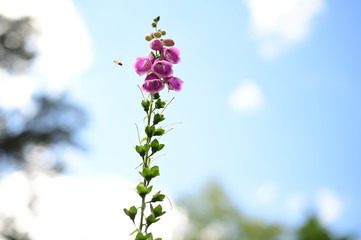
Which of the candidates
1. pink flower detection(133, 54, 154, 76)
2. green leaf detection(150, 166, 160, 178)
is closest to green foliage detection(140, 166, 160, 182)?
green leaf detection(150, 166, 160, 178)

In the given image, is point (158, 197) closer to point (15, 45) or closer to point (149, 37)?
point (149, 37)

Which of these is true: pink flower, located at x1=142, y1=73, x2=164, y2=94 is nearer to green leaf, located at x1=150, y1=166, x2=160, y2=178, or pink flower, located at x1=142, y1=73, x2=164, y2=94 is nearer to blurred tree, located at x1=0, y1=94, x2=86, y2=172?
green leaf, located at x1=150, y1=166, x2=160, y2=178

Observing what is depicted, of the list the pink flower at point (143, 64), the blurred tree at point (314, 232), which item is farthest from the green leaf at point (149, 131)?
the blurred tree at point (314, 232)

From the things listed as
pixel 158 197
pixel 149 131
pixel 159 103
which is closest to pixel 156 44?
pixel 159 103

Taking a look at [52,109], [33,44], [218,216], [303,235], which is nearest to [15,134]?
[52,109]

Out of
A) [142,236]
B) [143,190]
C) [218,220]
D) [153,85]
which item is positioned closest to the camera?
[142,236]
